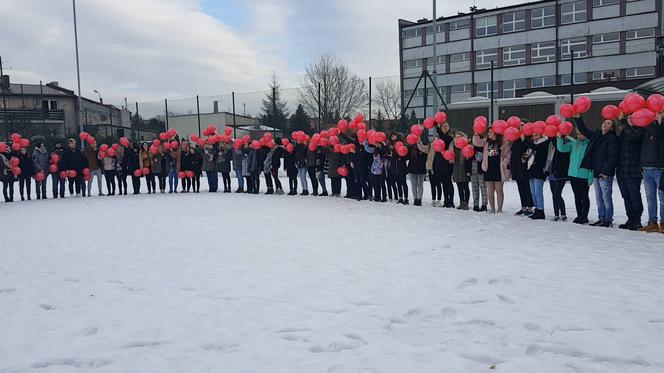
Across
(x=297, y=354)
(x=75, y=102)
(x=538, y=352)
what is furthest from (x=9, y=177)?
(x=75, y=102)

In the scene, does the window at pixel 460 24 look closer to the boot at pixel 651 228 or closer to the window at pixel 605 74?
the window at pixel 605 74

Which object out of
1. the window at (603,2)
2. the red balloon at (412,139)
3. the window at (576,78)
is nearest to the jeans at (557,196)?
the red balloon at (412,139)

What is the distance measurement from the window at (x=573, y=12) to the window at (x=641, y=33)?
3.76 meters

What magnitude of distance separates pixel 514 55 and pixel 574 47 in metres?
5.13

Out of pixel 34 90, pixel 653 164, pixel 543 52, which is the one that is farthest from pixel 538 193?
pixel 34 90

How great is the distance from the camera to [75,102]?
53.9 metres

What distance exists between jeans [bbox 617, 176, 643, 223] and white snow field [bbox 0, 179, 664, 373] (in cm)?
45

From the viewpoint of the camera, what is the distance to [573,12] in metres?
42.8

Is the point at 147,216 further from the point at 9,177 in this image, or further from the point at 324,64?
the point at 324,64

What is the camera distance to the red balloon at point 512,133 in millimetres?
9664

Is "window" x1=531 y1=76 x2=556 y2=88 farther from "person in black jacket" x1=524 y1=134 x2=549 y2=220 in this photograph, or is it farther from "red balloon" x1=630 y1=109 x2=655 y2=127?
"red balloon" x1=630 y1=109 x2=655 y2=127

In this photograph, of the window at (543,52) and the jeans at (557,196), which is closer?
the jeans at (557,196)

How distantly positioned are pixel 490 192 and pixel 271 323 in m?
7.19

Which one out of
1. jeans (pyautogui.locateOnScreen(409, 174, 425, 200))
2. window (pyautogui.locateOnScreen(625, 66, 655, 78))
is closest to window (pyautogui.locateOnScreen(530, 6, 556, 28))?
window (pyautogui.locateOnScreen(625, 66, 655, 78))
